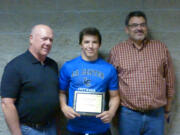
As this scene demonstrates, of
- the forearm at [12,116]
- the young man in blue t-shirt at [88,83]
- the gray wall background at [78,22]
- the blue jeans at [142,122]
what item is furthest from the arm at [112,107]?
the forearm at [12,116]

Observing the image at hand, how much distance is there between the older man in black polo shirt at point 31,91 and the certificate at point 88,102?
19 centimetres

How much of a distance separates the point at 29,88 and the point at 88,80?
449 mm

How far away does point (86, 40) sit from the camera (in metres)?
1.55

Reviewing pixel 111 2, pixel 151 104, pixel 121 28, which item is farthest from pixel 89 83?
pixel 111 2

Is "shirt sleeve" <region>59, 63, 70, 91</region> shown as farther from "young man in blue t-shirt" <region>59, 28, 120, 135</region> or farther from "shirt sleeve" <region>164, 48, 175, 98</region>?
"shirt sleeve" <region>164, 48, 175, 98</region>

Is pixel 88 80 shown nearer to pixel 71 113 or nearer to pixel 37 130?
pixel 71 113

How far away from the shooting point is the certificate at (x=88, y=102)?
58.2 inches

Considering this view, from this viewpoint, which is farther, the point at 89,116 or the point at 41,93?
the point at 89,116

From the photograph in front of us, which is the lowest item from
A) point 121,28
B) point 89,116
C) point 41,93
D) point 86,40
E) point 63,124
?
point 63,124

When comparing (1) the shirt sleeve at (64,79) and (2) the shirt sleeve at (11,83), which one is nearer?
(2) the shirt sleeve at (11,83)

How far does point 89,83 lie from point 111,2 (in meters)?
0.84

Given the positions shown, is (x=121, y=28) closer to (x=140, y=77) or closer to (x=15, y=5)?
(x=140, y=77)

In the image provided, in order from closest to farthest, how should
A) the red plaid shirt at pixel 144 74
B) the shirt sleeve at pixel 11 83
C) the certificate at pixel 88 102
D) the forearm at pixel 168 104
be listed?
the shirt sleeve at pixel 11 83 → the certificate at pixel 88 102 → the red plaid shirt at pixel 144 74 → the forearm at pixel 168 104

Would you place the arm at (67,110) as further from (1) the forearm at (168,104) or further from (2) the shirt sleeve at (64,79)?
(1) the forearm at (168,104)
